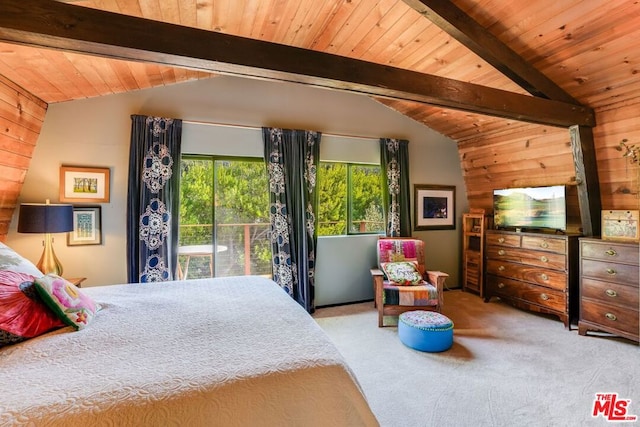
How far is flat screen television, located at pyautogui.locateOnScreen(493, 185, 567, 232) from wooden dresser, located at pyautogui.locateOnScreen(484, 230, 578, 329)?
0.20m

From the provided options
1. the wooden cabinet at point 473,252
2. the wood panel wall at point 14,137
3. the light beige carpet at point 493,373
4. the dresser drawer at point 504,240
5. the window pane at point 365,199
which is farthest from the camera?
the wooden cabinet at point 473,252

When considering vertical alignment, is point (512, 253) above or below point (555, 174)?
below

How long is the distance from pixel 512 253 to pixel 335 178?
8.30 ft

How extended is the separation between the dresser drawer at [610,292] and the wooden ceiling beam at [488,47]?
1856 mm

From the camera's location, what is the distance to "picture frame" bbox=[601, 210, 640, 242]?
2.89 meters

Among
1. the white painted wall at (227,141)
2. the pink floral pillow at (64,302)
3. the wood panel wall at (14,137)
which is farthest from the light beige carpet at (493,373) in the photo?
the wood panel wall at (14,137)

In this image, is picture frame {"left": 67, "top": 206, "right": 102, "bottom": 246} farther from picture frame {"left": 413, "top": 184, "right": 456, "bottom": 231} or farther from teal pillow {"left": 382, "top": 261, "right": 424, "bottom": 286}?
picture frame {"left": 413, "top": 184, "right": 456, "bottom": 231}

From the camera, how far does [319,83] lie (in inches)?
85.4

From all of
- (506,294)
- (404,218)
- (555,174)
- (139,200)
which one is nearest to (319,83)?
(139,200)

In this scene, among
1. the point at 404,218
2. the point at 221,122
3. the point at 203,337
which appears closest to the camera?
the point at 203,337

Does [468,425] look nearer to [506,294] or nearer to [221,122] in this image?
[506,294]

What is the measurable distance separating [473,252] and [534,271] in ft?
3.21

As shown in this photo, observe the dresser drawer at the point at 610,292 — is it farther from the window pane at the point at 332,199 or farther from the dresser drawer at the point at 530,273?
the window pane at the point at 332,199

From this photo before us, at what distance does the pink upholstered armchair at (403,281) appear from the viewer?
3.34 metres
